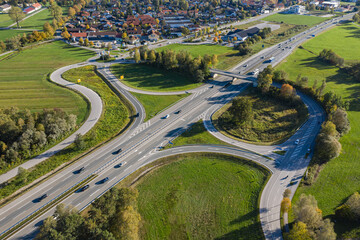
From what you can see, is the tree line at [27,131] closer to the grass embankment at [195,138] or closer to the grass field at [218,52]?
the grass embankment at [195,138]

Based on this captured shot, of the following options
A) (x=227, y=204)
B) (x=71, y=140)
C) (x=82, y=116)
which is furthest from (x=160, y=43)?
(x=227, y=204)

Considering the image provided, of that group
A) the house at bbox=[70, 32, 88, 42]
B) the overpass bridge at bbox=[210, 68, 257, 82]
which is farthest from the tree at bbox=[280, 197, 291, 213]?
the house at bbox=[70, 32, 88, 42]

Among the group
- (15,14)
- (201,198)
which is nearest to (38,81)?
(201,198)

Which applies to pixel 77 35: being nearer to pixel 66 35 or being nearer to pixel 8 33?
pixel 66 35

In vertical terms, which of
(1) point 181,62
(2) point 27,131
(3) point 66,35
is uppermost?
(3) point 66,35

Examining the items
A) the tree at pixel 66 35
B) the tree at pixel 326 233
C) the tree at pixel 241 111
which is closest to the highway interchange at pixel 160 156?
the tree at pixel 326 233

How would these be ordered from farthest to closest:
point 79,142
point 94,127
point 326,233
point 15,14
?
point 15,14 → point 94,127 → point 79,142 → point 326,233
